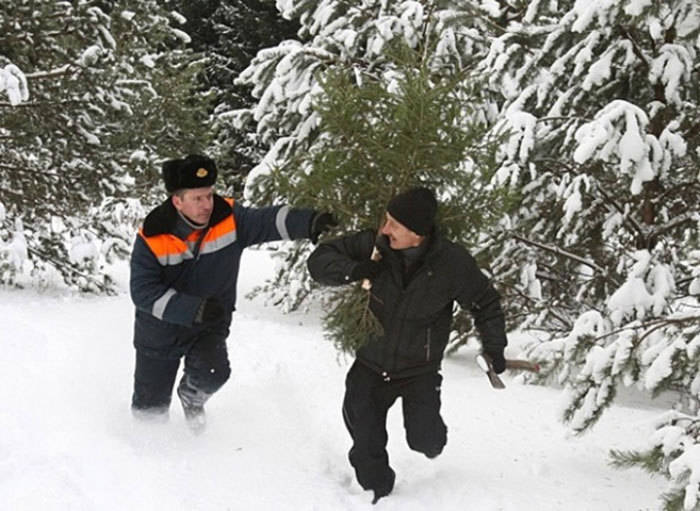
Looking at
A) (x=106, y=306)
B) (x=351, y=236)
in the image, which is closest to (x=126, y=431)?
(x=351, y=236)

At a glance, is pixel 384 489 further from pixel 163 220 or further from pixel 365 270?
pixel 163 220

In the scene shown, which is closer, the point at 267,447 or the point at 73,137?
the point at 267,447

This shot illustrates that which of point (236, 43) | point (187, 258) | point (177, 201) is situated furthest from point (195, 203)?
point (236, 43)

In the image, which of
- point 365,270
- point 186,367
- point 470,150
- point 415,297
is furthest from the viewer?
point 186,367

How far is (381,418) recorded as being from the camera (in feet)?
13.5

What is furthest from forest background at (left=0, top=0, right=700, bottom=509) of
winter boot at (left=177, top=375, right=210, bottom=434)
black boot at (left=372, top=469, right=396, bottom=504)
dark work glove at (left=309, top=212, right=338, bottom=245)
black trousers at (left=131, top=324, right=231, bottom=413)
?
winter boot at (left=177, top=375, right=210, bottom=434)

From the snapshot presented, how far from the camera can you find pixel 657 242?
5.89 metres

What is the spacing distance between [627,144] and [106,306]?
23.6 ft

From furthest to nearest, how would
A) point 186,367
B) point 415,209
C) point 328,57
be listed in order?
point 328,57
point 186,367
point 415,209

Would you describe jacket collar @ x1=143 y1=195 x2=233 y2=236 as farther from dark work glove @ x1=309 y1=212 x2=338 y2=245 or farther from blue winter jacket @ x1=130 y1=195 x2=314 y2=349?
dark work glove @ x1=309 y1=212 x2=338 y2=245

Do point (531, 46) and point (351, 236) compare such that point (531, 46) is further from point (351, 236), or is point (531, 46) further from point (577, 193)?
point (351, 236)

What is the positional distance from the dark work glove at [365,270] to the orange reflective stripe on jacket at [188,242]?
1.16 metres

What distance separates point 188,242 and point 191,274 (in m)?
0.22

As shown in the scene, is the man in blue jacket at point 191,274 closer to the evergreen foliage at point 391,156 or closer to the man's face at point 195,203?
the man's face at point 195,203
